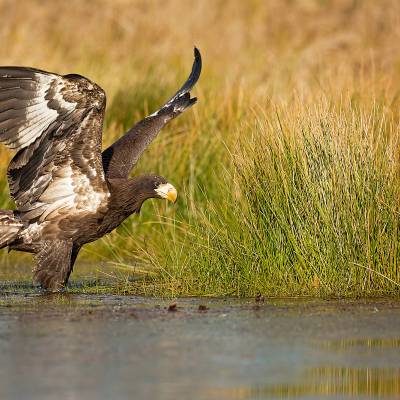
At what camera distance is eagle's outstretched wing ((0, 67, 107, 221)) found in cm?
973

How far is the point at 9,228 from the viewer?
10.5 metres

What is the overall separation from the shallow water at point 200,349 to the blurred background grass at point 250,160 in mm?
456

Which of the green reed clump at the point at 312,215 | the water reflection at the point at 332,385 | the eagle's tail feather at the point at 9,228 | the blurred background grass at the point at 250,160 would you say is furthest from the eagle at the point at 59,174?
the water reflection at the point at 332,385

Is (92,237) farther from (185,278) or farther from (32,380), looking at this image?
(32,380)

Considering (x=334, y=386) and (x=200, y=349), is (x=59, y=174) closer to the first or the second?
(x=200, y=349)

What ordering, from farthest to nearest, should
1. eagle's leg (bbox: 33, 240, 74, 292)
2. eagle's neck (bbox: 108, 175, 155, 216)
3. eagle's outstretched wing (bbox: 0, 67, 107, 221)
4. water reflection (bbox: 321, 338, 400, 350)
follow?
eagle's neck (bbox: 108, 175, 155, 216), eagle's leg (bbox: 33, 240, 74, 292), eagle's outstretched wing (bbox: 0, 67, 107, 221), water reflection (bbox: 321, 338, 400, 350)

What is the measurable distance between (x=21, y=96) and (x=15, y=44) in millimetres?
7152

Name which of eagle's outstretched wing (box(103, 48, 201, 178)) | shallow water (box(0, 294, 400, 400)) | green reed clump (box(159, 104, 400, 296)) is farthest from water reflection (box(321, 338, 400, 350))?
eagle's outstretched wing (box(103, 48, 201, 178))

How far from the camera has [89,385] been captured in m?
6.16

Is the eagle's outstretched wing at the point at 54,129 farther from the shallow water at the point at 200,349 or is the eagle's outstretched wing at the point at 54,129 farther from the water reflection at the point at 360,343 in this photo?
the water reflection at the point at 360,343

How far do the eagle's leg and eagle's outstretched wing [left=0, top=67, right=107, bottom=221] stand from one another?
38 cm

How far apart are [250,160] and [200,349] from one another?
8.54ft

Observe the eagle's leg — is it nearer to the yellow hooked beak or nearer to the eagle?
the eagle

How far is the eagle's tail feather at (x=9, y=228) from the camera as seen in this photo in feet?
34.4
